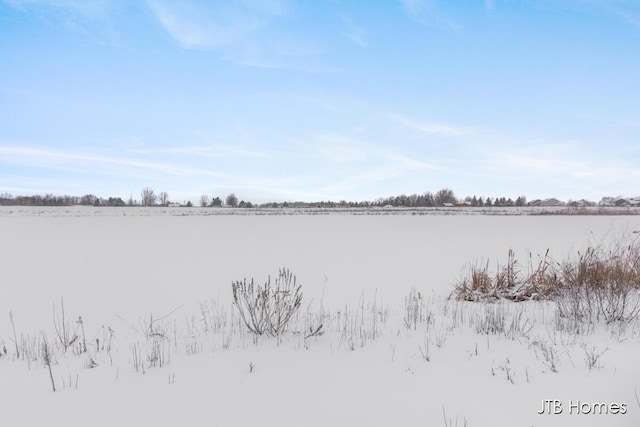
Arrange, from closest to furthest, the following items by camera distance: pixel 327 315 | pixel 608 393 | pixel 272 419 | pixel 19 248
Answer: pixel 272 419 → pixel 608 393 → pixel 327 315 → pixel 19 248

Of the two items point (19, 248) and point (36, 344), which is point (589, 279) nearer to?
point (36, 344)

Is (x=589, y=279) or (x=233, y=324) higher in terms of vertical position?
(x=589, y=279)

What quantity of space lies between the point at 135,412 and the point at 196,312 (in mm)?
4176

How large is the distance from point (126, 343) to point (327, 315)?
3144 millimetres

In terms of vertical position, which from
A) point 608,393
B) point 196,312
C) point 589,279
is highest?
point 589,279

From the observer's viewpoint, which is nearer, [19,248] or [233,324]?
[233,324]

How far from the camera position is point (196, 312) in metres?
7.14

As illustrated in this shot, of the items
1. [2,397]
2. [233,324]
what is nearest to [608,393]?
[233,324]

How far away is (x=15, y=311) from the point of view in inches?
280

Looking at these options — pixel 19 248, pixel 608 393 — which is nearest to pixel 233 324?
pixel 608 393

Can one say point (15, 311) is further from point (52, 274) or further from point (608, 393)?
point (608, 393)

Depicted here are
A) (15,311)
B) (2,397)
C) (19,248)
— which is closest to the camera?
(2,397)

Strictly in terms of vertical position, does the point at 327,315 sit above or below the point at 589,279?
below

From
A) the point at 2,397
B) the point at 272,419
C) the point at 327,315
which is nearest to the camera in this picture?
the point at 272,419
